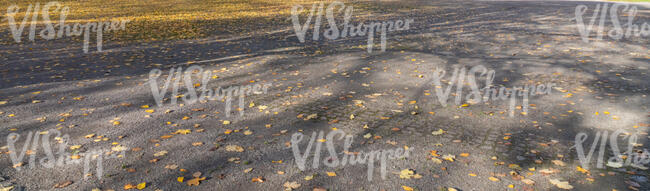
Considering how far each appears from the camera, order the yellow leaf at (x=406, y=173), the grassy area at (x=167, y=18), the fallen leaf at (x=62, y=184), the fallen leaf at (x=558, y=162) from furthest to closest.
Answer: the grassy area at (x=167, y=18)
the fallen leaf at (x=558, y=162)
the yellow leaf at (x=406, y=173)
the fallen leaf at (x=62, y=184)

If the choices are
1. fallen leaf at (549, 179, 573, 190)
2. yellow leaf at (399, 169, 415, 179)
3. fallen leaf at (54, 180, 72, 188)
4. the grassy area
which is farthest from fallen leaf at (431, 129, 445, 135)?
the grassy area

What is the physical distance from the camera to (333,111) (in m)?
6.45

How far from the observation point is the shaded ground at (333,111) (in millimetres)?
4438

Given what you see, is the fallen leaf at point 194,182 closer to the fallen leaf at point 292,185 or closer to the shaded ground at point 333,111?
the shaded ground at point 333,111

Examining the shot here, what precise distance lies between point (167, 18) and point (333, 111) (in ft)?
50.8

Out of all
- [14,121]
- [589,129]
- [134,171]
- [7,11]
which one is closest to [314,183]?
[134,171]

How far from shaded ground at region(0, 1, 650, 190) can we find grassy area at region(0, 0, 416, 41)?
2.70 meters

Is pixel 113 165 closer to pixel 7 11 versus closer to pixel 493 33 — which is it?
pixel 493 33

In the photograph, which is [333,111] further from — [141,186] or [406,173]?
[141,186]

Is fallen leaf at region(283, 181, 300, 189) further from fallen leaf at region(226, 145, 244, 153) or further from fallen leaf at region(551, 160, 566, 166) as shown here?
fallen leaf at region(551, 160, 566, 166)

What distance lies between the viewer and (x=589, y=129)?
220 inches

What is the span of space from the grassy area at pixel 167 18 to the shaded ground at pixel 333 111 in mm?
2699

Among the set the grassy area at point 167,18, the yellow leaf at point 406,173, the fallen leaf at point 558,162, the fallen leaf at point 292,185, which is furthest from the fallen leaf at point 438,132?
the grassy area at point 167,18

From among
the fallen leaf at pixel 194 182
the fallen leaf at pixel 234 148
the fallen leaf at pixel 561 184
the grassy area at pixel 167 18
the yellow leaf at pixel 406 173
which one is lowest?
the fallen leaf at pixel 561 184
